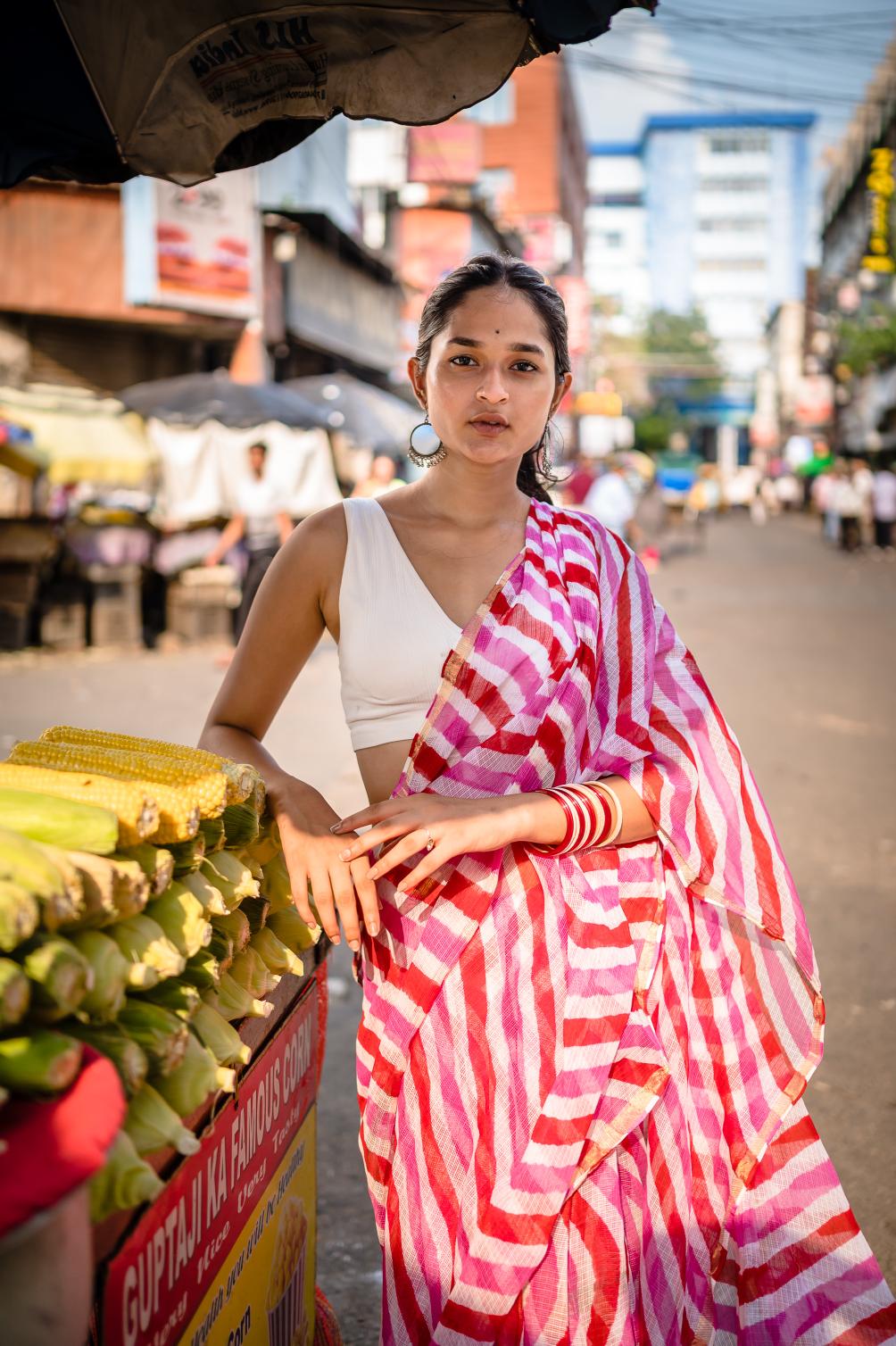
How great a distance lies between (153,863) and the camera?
1477mm

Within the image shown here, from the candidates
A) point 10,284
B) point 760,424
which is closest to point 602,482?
point 10,284

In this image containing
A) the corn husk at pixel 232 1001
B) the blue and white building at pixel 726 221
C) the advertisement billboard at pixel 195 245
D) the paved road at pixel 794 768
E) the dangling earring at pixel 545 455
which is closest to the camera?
the corn husk at pixel 232 1001

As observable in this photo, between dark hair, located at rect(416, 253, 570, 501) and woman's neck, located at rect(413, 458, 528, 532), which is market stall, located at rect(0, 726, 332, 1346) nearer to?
woman's neck, located at rect(413, 458, 528, 532)

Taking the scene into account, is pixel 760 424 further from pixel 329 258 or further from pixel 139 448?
pixel 139 448

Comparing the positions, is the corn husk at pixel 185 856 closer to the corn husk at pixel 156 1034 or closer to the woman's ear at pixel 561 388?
the corn husk at pixel 156 1034

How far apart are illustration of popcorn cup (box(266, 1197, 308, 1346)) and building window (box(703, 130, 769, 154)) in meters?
131

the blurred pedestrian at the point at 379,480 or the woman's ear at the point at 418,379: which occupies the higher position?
the woman's ear at the point at 418,379

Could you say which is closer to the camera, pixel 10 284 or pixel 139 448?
pixel 139 448

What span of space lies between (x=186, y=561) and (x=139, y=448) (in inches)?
51.9

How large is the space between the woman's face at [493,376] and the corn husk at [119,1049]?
1.18 meters

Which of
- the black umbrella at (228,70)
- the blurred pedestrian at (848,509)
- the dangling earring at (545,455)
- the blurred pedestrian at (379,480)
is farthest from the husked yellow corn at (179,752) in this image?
the blurred pedestrian at (848,509)

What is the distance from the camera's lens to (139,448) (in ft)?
41.8

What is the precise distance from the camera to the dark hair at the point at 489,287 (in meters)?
2.12

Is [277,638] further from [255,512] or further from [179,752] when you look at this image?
[255,512]
